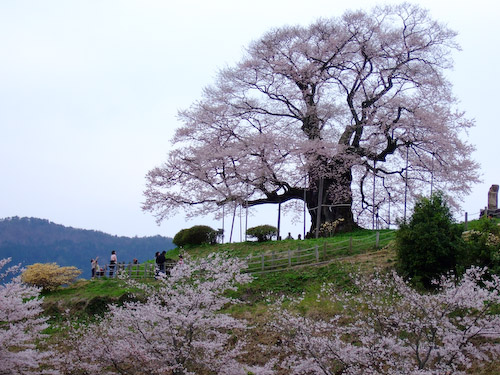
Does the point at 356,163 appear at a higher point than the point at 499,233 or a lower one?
higher

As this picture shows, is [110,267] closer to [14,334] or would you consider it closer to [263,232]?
[263,232]

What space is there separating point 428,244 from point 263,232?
1258 cm

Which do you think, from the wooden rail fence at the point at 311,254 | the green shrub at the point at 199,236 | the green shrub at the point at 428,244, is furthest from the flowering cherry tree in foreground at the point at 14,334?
the green shrub at the point at 199,236

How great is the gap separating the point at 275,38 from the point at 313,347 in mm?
22127

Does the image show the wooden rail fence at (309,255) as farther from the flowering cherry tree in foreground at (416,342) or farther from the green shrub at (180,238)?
the flowering cherry tree in foreground at (416,342)

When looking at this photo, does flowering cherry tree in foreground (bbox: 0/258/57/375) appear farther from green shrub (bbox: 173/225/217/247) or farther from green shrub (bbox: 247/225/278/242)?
green shrub (bbox: 173/225/217/247)

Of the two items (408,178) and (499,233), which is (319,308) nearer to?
(499,233)

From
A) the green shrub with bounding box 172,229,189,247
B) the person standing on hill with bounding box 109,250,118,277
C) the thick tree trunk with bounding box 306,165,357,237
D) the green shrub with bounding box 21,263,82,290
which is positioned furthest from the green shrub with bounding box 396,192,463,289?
the green shrub with bounding box 172,229,189,247

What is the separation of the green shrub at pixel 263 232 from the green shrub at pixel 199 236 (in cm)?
273

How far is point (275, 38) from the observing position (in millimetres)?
32062

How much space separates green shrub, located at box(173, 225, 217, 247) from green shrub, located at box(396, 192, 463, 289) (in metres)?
14.7

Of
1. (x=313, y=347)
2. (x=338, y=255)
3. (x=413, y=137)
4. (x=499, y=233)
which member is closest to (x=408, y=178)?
(x=413, y=137)

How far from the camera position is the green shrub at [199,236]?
32625mm

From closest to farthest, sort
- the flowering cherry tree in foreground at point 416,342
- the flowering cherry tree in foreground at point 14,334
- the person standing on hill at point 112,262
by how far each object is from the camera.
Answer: the flowering cherry tree in foreground at point 416,342
the flowering cherry tree in foreground at point 14,334
the person standing on hill at point 112,262
